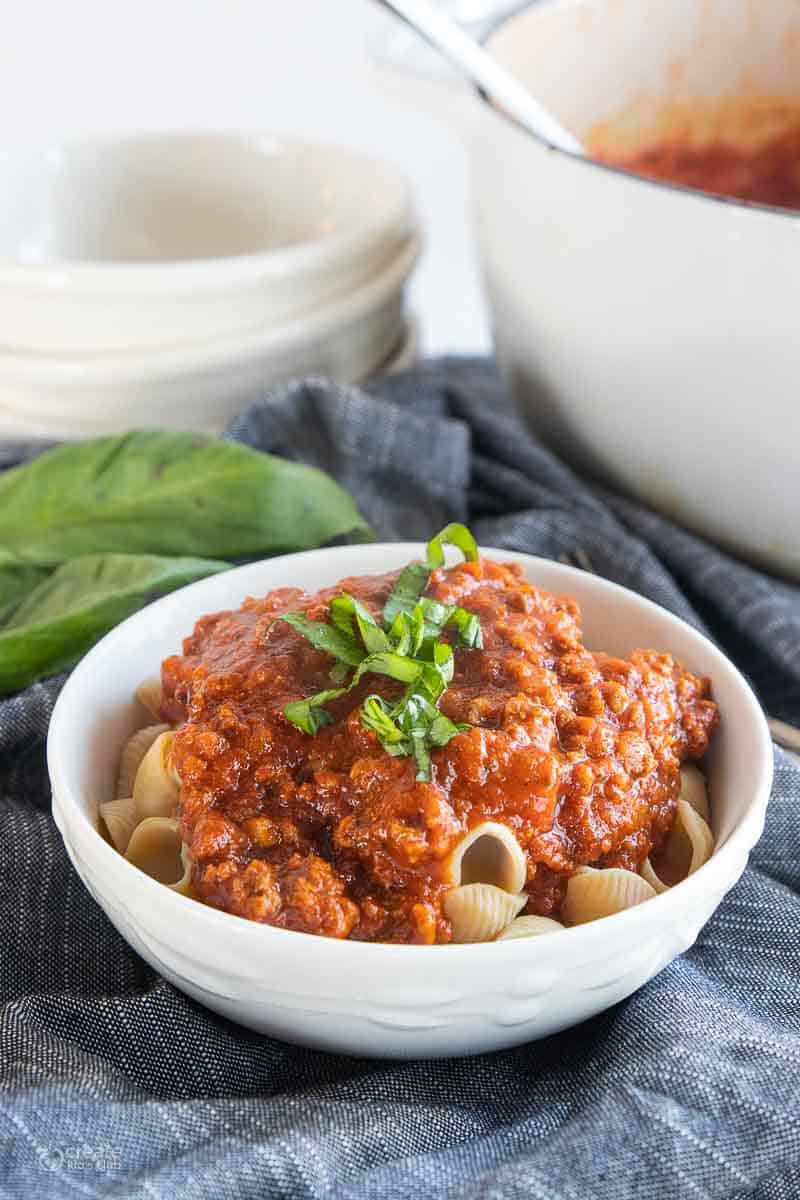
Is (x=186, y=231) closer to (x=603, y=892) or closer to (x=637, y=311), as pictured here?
(x=637, y=311)

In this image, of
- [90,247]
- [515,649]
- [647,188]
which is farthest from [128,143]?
[515,649]

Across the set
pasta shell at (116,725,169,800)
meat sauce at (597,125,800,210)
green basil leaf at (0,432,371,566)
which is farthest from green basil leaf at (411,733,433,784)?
meat sauce at (597,125,800,210)

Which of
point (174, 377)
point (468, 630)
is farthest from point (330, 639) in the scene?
point (174, 377)

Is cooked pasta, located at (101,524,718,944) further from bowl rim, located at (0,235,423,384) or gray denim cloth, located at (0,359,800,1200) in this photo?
bowl rim, located at (0,235,423,384)

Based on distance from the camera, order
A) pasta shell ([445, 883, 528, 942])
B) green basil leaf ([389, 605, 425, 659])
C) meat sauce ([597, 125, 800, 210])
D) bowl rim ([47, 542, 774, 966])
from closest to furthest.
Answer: bowl rim ([47, 542, 774, 966]) < pasta shell ([445, 883, 528, 942]) < green basil leaf ([389, 605, 425, 659]) < meat sauce ([597, 125, 800, 210])

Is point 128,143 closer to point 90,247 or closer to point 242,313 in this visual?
point 90,247
